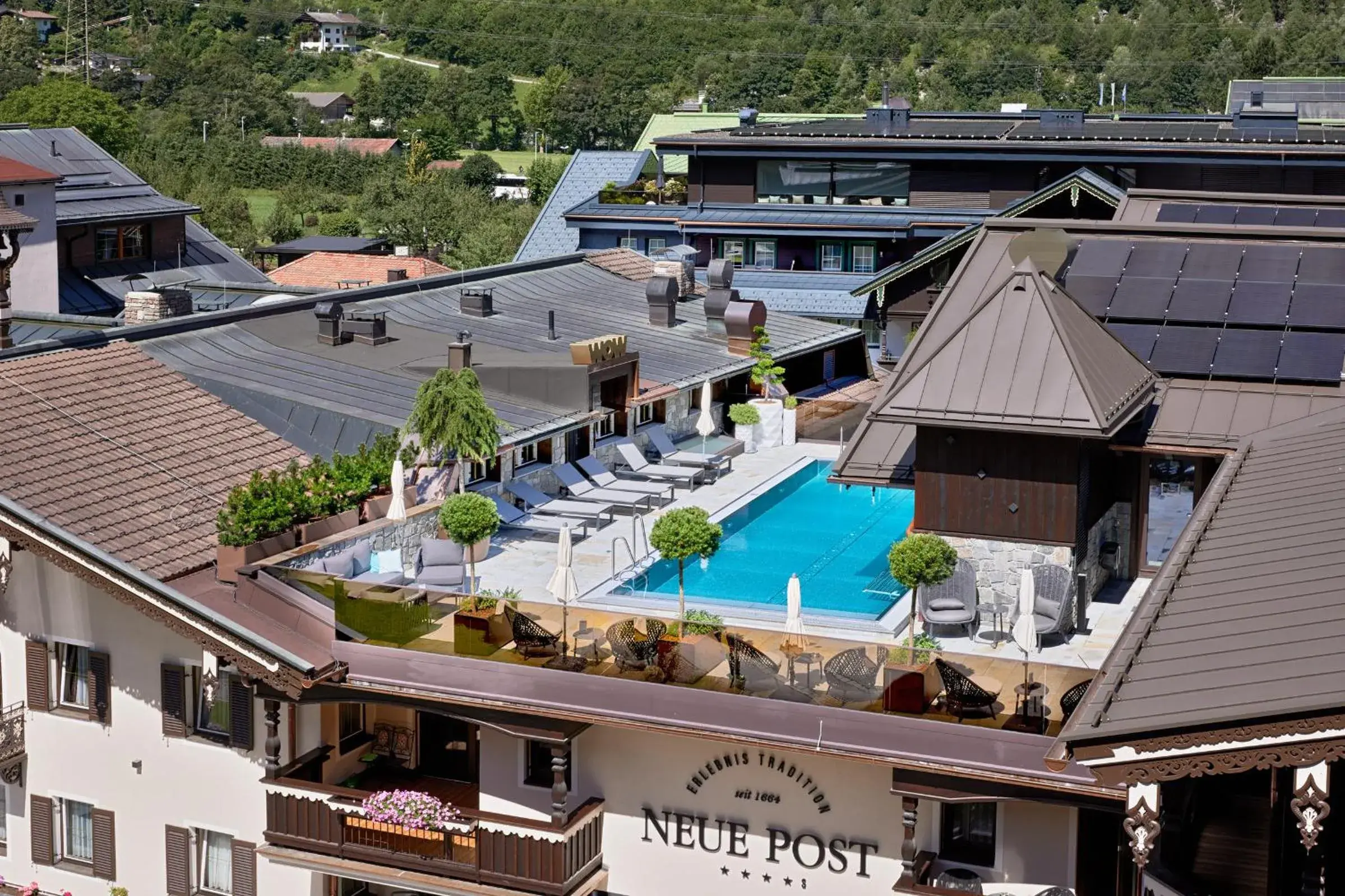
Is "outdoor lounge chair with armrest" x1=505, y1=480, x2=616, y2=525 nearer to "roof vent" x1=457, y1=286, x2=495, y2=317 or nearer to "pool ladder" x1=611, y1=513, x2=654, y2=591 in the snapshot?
"pool ladder" x1=611, y1=513, x2=654, y2=591

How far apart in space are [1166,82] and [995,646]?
441ft

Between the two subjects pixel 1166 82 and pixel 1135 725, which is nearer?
pixel 1135 725

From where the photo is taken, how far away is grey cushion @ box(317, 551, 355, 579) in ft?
67.4

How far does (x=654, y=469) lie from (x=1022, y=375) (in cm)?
1088

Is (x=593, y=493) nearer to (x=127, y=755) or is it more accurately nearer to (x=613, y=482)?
(x=613, y=482)

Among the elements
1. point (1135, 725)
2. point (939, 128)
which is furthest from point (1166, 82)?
point (1135, 725)

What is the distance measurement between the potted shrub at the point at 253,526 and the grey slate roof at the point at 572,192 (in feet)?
130

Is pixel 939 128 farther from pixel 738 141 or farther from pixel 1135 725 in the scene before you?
pixel 1135 725

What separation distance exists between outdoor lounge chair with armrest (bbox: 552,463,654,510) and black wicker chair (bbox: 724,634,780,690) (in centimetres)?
972

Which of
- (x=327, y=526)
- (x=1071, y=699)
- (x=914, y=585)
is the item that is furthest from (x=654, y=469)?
(x=1071, y=699)

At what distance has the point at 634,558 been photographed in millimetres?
24047

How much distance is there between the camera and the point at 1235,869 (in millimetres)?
15406

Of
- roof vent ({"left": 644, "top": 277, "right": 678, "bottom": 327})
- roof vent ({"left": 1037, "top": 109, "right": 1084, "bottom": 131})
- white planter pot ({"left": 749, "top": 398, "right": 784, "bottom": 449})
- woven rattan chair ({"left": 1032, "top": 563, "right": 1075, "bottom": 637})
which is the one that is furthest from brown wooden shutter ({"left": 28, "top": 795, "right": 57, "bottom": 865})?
roof vent ({"left": 1037, "top": 109, "right": 1084, "bottom": 131})

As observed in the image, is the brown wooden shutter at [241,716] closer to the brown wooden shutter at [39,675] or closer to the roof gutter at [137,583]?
the roof gutter at [137,583]
